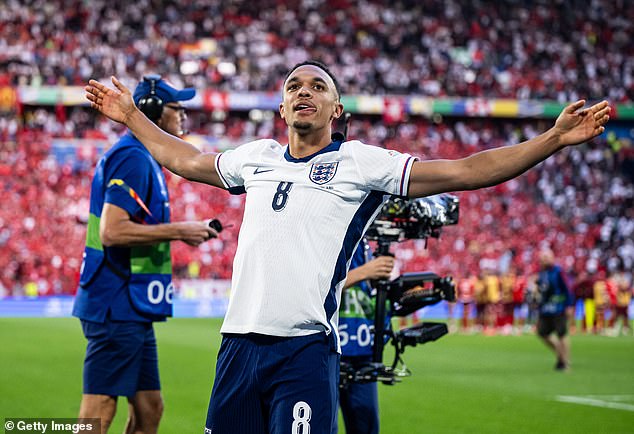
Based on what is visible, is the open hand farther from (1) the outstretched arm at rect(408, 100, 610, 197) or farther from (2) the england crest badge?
(1) the outstretched arm at rect(408, 100, 610, 197)

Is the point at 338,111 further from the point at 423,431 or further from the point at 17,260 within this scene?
the point at 17,260

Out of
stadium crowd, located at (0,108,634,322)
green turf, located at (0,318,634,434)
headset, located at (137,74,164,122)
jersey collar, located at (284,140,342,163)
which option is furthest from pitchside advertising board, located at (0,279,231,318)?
jersey collar, located at (284,140,342,163)

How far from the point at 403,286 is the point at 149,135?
209 cm

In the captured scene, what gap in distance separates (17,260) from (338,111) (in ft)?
96.7

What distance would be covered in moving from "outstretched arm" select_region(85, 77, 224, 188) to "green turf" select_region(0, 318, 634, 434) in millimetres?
5292

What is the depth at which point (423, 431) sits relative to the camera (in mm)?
9406

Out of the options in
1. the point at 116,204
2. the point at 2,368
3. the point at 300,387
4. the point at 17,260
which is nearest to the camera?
the point at 300,387

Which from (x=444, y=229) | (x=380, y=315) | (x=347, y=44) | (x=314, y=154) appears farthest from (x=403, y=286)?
(x=347, y=44)

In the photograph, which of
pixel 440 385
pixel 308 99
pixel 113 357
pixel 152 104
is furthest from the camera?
pixel 440 385

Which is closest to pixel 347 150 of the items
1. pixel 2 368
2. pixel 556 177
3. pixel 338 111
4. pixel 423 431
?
pixel 338 111

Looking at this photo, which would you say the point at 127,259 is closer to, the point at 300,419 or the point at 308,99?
the point at 308,99

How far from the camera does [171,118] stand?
19.3 ft

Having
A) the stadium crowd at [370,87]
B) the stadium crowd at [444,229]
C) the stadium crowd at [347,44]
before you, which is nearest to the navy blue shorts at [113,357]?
the stadium crowd at [444,229]

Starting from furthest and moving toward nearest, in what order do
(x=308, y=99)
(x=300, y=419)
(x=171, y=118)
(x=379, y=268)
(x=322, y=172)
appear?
(x=171, y=118) < (x=379, y=268) < (x=308, y=99) < (x=322, y=172) < (x=300, y=419)
